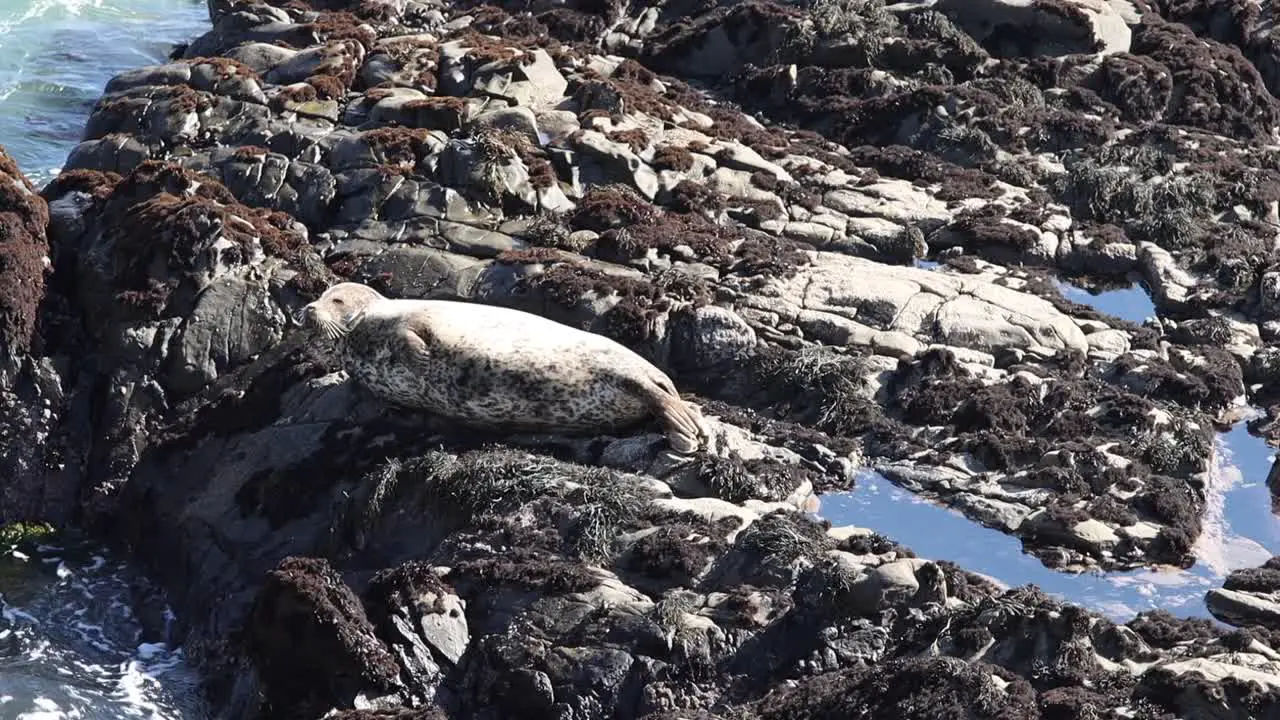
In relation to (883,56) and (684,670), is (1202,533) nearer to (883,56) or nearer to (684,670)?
(684,670)

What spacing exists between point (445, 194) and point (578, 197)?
56.1 inches

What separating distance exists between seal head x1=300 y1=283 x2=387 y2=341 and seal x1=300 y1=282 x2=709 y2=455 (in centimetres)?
24

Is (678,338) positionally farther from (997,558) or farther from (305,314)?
(997,558)

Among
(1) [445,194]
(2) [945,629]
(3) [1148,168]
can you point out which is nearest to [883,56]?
(3) [1148,168]

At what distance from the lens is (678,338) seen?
15.9 metres

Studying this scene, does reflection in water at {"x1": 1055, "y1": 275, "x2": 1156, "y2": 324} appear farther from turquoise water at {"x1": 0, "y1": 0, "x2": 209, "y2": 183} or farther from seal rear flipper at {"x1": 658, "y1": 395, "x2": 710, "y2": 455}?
turquoise water at {"x1": 0, "y1": 0, "x2": 209, "y2": 183}

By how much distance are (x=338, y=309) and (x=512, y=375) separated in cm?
204

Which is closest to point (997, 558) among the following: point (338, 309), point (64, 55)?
point (338, 309)

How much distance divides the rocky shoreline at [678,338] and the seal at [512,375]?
237mm

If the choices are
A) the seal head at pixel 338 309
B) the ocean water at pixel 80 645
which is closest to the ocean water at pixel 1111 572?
the seal head at pixel 338 309

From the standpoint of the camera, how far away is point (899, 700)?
35.7 ft

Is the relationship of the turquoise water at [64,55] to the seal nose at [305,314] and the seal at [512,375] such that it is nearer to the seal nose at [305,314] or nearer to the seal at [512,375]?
the seal nose at [305,314]

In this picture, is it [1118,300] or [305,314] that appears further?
[1118,300]

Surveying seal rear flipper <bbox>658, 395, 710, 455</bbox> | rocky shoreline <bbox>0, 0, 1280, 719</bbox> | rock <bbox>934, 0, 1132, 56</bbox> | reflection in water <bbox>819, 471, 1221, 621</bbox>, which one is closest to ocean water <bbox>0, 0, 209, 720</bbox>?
rocky shoreline <bbox>0, 0, 1280, 719</bbox>
